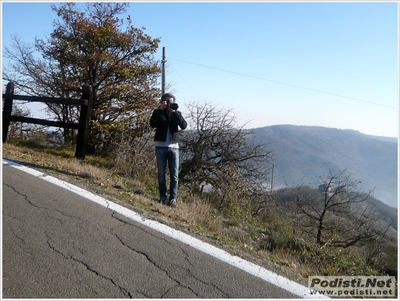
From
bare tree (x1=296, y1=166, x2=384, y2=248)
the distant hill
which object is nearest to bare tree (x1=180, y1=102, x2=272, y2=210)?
bare tree (x1=296, y1=166, x2=384, y2=248)

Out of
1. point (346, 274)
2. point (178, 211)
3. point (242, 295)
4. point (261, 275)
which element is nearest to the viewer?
point (242, 295)

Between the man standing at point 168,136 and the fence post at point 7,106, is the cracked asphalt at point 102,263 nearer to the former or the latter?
the man standing at point 168,136

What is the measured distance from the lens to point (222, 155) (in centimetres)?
1186

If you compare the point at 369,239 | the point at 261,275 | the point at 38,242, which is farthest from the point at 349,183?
the point at 38,242

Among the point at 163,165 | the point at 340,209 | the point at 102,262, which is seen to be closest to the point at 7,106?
the point at 163,165

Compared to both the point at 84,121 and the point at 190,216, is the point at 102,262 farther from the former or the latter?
the point at 84,121

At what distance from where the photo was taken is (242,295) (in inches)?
113

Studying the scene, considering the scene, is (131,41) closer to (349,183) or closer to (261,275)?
(349,183)

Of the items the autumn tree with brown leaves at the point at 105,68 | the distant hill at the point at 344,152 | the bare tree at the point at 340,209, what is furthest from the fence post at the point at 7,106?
the distant hill at the point at 344,152

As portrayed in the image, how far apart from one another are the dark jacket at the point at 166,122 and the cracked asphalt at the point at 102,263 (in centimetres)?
188

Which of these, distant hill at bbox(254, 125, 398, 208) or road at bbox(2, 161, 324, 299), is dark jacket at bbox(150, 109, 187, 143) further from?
distant hill at bbox(254, 125, 398, 208)

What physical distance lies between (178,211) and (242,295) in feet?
7.82

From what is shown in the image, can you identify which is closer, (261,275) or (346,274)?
(261,275)

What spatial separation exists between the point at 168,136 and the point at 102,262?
2999 millimetres
